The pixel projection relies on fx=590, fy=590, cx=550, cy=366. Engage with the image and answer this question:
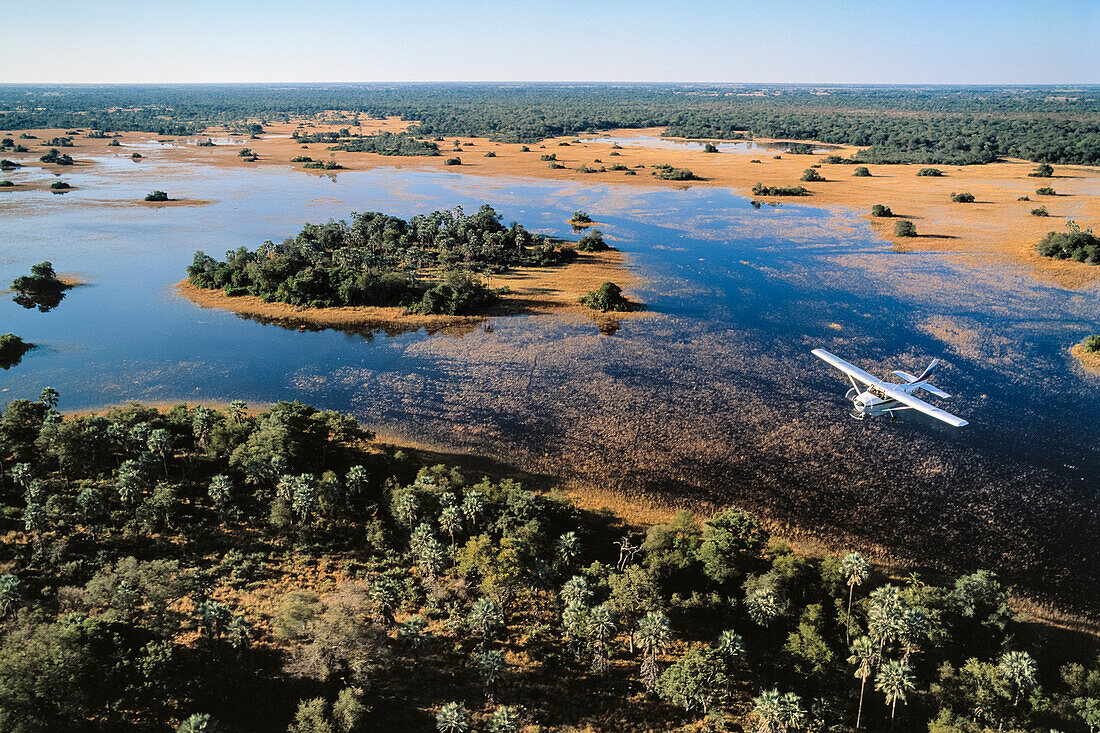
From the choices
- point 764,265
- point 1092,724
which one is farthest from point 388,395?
point 764,265

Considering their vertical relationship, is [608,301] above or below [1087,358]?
above

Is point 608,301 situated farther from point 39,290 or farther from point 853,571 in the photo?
point 39,290

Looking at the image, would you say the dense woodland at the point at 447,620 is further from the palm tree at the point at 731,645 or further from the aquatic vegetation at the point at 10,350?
the aquatic vegetation at the point at 10,350

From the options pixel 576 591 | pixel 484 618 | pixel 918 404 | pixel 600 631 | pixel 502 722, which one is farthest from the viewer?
pixel 918 404

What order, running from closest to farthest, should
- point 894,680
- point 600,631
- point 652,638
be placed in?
point 894,680 < point 652,638 < point 600,631

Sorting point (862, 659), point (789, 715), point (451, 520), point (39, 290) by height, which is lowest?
point (789, 715)

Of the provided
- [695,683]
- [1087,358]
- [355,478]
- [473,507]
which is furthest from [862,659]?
[1087,358]

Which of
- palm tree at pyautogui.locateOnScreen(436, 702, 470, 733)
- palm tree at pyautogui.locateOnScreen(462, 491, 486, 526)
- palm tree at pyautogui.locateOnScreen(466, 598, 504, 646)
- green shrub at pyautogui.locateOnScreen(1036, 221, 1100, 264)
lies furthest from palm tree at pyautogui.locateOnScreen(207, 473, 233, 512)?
green shrub at pyautogui.locateOnScreen(1036, 221, 1100, 264)

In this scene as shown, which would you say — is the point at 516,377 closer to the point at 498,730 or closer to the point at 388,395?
the point at 388,395
